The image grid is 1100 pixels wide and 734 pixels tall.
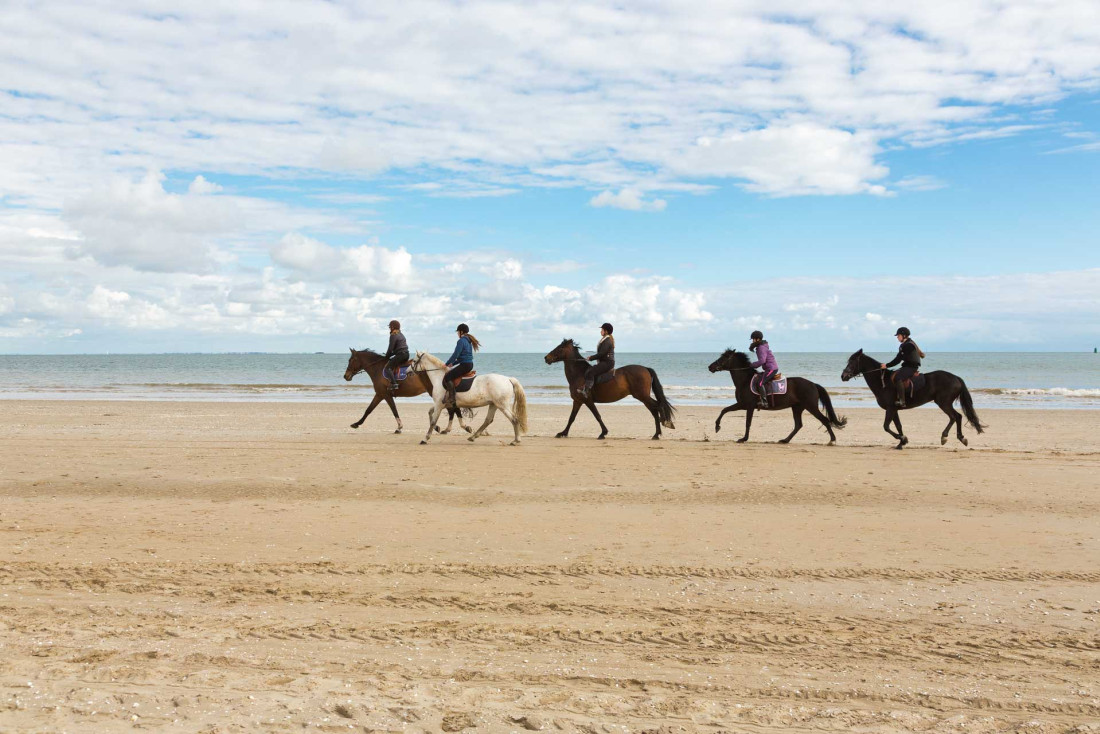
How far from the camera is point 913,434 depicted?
18.0 metres

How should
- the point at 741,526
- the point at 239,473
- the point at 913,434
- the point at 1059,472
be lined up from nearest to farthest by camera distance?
the point at 741,526
the point at 239,473
the point at 1059,472
the point at 913,434

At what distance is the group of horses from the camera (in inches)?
575

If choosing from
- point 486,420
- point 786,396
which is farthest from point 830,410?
point 486,420

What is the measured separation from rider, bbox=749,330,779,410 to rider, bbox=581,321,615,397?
274cm

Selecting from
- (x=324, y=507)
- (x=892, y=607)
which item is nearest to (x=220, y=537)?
(x=324, y=507)

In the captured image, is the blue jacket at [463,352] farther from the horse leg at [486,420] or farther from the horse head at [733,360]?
the horse head at [733,360]

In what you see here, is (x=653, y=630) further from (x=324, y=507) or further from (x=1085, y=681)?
(x=324, y=507)

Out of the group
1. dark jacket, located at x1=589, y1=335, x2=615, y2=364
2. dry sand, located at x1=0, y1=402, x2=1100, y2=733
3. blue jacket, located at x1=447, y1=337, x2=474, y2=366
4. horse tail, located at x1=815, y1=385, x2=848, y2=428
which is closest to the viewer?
dry sand, located at x1=0, y1=402, x2=1100, y2=733

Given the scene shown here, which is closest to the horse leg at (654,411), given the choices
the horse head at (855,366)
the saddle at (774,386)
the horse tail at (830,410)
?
the saddle at (774,386)

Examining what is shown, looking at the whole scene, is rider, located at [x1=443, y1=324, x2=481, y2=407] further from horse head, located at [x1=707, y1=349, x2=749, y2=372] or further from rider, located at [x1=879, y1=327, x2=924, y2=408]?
rider, located at [x1=879, y1=327, x2=924, y2=408]

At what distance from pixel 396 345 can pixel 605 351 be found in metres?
4.23

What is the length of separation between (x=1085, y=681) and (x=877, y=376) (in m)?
11.5

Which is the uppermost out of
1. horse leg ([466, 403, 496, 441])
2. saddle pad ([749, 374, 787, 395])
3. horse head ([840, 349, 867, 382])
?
horse head ([840, 349, 867, 382])

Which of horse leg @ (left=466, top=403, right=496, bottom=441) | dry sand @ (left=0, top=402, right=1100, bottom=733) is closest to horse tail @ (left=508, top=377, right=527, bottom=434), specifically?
horse leg @ (left=466, top=403, right=496, bottom=441)
